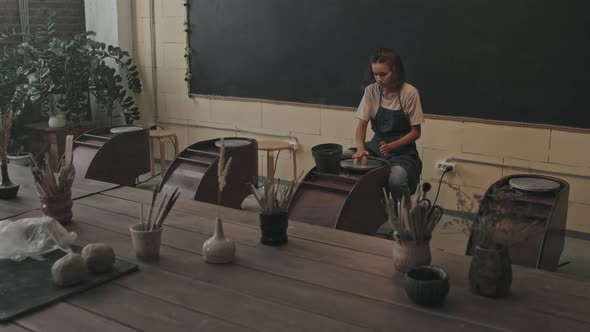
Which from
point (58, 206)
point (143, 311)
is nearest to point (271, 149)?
point (58, 206)

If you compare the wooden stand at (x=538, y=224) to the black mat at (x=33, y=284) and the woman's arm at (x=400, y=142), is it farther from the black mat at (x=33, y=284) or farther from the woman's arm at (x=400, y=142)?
the black mat at (x=33, y=284)

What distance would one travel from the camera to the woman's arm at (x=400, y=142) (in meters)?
4.28

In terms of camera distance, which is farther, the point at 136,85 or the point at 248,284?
the point at 136,85

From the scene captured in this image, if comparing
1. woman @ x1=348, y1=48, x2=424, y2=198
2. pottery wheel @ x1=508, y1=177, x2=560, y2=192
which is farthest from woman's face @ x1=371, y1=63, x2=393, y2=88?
pottery wheel @ x1=508, y1=177, x2=560, y2=192

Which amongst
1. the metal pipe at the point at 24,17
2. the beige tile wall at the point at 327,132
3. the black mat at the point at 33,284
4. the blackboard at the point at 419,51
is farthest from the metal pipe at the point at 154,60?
the black mat at the point at 33,284

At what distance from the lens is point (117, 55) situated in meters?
6.48

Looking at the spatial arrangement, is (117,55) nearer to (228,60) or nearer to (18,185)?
(228,60)

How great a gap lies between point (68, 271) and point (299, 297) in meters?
0.72

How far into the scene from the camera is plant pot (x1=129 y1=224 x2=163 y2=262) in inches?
85.7

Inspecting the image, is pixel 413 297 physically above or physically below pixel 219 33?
below

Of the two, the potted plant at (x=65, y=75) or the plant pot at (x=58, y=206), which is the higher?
the potted plant at (x=65, y=75)

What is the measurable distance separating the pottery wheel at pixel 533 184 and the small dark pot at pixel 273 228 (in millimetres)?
1658

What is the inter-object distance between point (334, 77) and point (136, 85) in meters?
2.37

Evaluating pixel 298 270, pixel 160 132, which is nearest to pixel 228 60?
pixel 160 132
